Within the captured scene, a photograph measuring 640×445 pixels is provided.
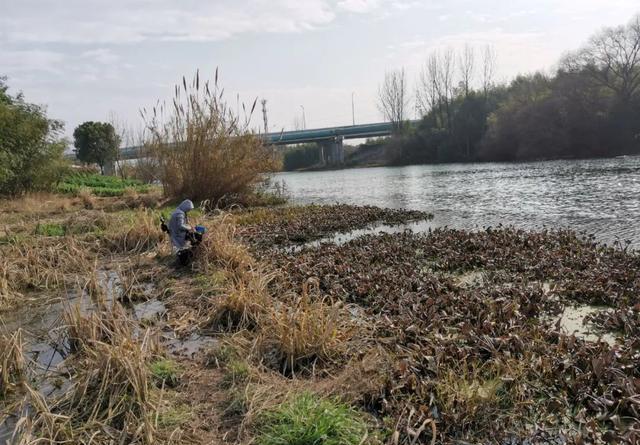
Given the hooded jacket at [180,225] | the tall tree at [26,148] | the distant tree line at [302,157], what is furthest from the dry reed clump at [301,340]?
the distant tree line at [302,157]

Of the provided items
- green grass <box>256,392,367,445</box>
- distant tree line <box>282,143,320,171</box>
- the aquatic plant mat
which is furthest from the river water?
distant tree line <box>282,143,320,171</box>

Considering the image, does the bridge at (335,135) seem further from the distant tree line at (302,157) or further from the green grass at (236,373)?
the green grass at (236,373)

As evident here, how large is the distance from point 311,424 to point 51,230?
34.4 ft

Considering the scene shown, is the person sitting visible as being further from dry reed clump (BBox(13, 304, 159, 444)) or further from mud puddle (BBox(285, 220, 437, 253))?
dry reed clump (BBox(13, 304, 159, 444))

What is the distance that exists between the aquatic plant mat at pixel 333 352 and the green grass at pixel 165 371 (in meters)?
0.02

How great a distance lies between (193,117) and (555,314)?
14570 mm

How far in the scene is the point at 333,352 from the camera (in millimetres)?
4906

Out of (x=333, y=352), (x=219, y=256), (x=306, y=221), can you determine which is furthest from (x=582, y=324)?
(x=306, y=221)

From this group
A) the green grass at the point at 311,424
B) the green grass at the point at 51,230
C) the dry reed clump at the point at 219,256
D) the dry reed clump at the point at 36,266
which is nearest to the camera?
the green grass at the point at 311,424

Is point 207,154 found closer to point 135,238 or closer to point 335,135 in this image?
point 135,238

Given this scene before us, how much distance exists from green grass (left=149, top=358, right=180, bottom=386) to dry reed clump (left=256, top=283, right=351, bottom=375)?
0.84 m

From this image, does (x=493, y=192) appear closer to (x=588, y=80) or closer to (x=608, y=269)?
(x=608, y=269)

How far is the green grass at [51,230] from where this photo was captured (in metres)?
11.6

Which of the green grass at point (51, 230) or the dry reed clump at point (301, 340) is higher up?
the green grass at point (51, 230)
